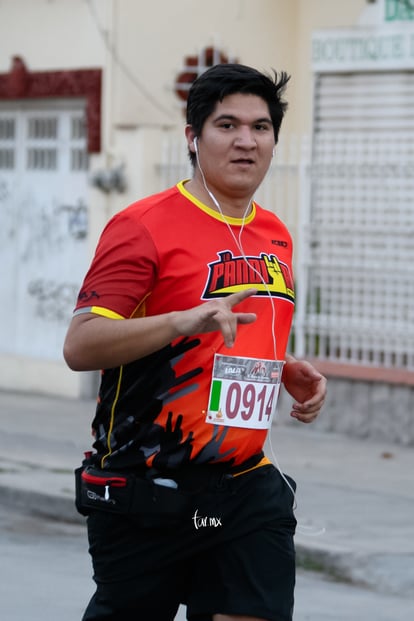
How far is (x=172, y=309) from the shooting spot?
3.70 m

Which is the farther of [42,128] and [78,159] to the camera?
[42,128]

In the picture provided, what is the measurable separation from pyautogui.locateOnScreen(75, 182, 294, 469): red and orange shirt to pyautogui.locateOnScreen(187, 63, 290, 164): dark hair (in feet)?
0.69

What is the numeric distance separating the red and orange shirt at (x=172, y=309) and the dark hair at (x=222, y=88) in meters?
0.21

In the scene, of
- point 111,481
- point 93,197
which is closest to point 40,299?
point 93,197

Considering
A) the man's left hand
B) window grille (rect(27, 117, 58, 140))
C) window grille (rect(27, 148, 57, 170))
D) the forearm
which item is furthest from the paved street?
window grille (rect(27, 117, 58, 140))

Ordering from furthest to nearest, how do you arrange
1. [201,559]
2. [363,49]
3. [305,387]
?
1. [363,49]
2. [305,387]
3. [201,559]

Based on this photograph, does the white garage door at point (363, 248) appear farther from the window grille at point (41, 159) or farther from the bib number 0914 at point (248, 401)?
the bib number 0914 at point (248, 401)

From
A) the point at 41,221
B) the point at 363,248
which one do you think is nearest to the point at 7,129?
the point at 41,221

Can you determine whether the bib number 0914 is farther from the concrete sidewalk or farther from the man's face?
the concrete sidewalk

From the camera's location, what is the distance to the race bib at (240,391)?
371 cm

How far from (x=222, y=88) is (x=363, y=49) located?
28.9ft

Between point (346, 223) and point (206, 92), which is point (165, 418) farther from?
point (346, 223)

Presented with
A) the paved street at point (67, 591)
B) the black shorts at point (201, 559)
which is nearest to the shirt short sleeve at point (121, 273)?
the black shorts at point (201, 559)

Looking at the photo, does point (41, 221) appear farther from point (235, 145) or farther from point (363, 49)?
point (235, 145)
